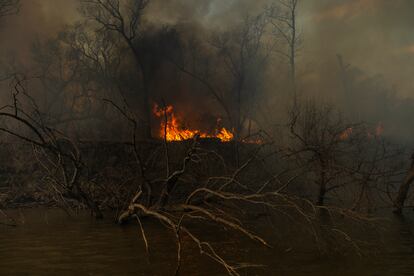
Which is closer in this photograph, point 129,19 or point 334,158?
point 334,158

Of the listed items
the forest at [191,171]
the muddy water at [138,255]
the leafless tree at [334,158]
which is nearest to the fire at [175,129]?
the forest at [191,171]

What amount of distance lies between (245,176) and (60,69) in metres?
25.4

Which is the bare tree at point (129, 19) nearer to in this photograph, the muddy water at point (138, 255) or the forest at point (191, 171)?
the forest at point (191, 171)

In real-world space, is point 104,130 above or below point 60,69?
below

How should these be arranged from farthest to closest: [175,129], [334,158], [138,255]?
[175,129] < [334,158] < [138,255]

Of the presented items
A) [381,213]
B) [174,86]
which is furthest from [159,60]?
[381,213]

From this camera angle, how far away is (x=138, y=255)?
1073 centimetres

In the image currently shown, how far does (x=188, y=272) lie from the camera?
29.3 ft

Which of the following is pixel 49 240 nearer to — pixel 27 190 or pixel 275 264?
pixel 275 264

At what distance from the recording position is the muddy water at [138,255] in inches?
361

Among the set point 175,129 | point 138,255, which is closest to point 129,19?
point 175,129

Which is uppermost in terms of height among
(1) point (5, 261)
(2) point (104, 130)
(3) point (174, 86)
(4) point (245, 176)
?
(3) point (174, 86)

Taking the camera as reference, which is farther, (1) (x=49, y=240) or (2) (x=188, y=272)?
(1) (x=49, y=240)

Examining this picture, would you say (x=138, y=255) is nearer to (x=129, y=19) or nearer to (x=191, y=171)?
(x=191, y=171)
